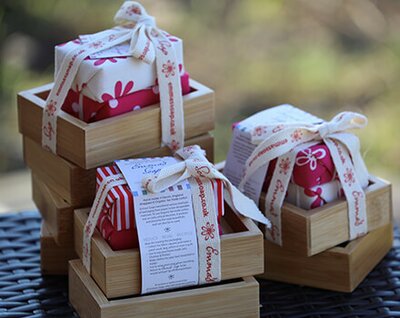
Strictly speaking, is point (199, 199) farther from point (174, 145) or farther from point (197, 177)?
point (174, 145)

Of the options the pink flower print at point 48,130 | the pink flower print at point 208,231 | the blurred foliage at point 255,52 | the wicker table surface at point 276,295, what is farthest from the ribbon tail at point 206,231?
the blurred foliage at point 255,52

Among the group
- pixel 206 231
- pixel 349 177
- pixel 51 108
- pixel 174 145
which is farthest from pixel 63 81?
pixel 349 177

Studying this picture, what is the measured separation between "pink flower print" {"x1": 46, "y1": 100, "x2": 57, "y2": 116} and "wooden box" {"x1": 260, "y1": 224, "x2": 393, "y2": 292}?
1.03 feet

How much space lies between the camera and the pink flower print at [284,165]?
1.15 meters

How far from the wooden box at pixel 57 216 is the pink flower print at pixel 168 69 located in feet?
0.67

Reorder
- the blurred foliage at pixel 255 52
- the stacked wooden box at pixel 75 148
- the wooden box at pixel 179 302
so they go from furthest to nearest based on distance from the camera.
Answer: the blurred foliage at pixel 255 52
the stacked wooden box at pixel 75 148
the wooden box at pixel 179 302

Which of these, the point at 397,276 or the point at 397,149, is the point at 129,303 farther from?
the point at 397,149

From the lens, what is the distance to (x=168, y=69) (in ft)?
Result: 3.83

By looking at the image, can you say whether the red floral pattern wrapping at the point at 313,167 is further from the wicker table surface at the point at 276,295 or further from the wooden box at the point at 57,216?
the wooden box at the point at 57,216

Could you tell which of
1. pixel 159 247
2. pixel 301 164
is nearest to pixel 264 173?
pixel 301 164

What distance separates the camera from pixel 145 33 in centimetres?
119

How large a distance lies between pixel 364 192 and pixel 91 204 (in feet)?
1.14

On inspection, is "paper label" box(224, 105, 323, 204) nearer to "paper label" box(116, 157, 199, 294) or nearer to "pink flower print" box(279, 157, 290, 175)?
"pink flower print" box(279, 157, 290, 175)

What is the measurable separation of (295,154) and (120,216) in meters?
0.25
